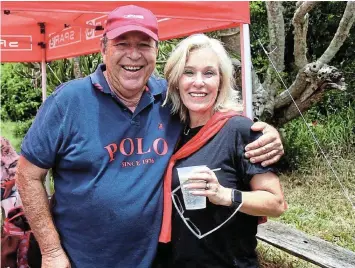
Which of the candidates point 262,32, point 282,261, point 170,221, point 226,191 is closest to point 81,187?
point 170,221

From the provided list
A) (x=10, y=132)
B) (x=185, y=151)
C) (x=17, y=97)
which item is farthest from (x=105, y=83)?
(x=17, y=97)

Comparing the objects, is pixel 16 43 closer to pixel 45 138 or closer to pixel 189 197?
pixel 45 138

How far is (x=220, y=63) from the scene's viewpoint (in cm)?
209

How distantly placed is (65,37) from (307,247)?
4137 millimetres

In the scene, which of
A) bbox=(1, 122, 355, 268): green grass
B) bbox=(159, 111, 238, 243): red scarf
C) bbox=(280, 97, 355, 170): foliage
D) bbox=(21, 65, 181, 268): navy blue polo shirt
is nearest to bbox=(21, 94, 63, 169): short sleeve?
bbox=(21, 65, 181, 268): navy blue polo shirt

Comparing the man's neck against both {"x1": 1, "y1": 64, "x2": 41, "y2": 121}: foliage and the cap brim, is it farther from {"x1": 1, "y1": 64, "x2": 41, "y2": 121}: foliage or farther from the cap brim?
{"x1": 1, "y1": 64, "x2": 41, "y2": 121}: foliage

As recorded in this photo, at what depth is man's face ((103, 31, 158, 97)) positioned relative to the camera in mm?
2023

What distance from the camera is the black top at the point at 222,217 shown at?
192 cm

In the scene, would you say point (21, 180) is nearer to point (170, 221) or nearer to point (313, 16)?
point (170, 221)

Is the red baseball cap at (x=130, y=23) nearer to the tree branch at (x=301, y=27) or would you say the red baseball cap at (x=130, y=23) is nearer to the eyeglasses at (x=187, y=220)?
the eyeglasses at (x=187, y=220)

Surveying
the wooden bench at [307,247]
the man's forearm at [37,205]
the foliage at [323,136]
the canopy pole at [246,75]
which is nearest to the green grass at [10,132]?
the foliage at [323,136]

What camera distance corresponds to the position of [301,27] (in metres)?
6.64

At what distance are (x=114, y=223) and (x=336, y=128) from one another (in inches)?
274

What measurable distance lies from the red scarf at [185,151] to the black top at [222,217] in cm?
2
